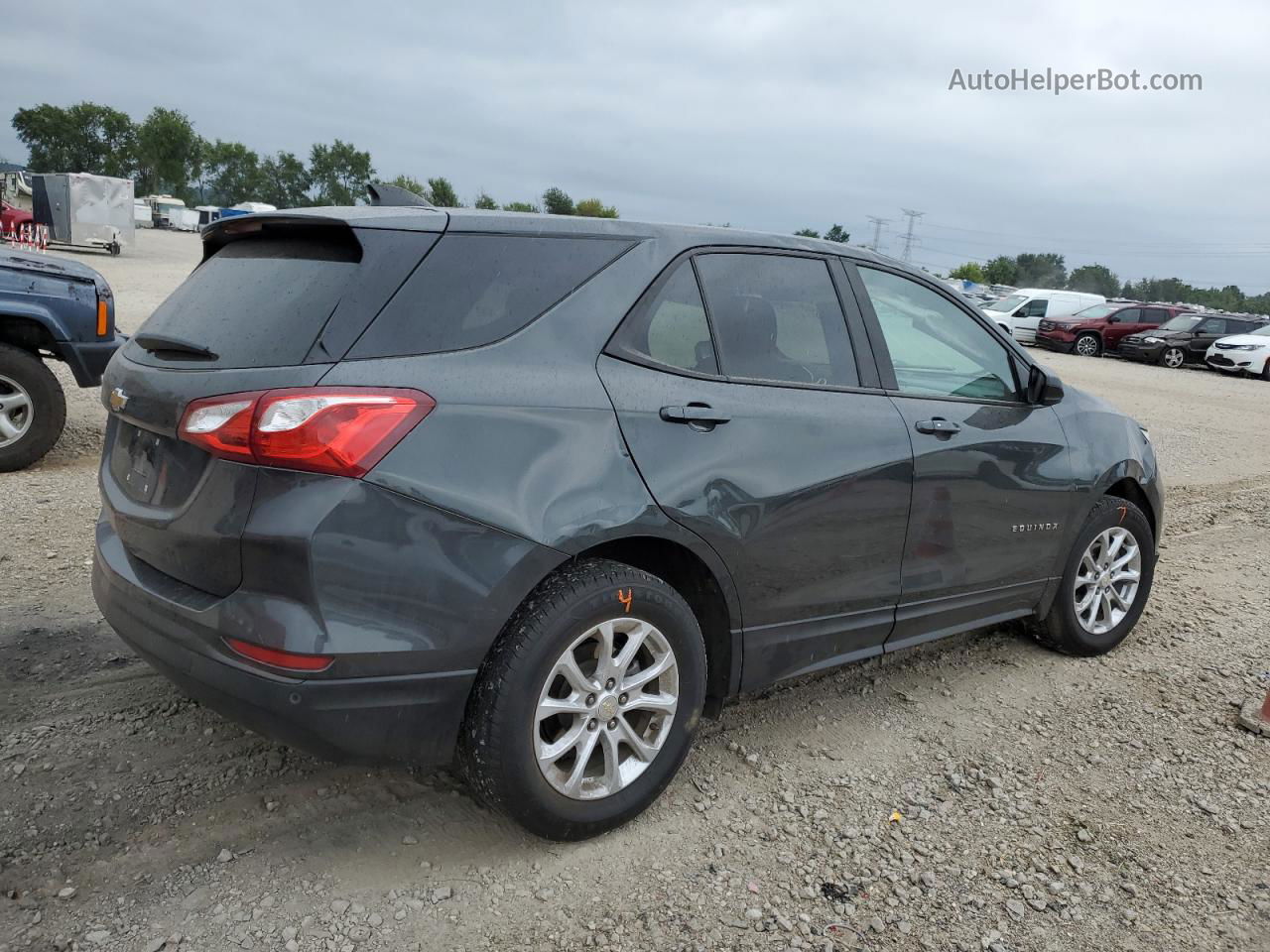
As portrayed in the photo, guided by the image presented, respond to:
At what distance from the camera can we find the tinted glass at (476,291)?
257cm

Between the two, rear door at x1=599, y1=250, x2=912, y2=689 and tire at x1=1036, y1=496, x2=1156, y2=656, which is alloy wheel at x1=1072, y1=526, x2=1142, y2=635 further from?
rear door at x1=599, y1=250, x2=912, y2=689

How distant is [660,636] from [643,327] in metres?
0.89

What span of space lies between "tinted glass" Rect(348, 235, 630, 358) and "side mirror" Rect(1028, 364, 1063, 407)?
2.02m

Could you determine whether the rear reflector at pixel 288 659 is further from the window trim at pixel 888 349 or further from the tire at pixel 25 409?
the tire at pixel 25 409

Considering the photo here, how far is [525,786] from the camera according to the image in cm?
269

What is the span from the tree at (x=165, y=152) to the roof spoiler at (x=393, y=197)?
104448mm

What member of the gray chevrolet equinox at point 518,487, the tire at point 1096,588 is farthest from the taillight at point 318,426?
the tire at point 1096,588

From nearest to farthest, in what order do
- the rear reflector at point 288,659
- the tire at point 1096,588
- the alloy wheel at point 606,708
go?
1. the rear reflector at point 288,659
2. the alloy wheel at point 606,708
3. the tire at point 1096,588

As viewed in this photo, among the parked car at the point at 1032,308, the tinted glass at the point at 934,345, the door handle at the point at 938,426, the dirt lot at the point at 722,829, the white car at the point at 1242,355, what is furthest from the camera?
the parked car at the point at 1032,308

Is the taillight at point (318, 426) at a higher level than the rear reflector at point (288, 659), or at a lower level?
higher

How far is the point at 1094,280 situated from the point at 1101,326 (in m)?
80.4

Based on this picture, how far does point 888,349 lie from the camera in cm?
363

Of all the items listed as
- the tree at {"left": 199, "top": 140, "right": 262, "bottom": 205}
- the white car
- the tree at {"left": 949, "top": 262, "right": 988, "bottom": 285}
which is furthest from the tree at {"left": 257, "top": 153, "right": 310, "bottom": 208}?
the white car

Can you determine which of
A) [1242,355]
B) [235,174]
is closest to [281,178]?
[235,174]
